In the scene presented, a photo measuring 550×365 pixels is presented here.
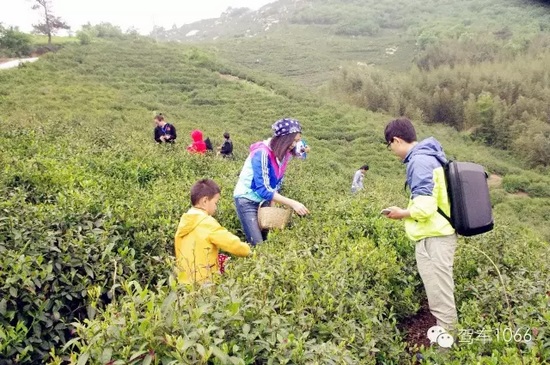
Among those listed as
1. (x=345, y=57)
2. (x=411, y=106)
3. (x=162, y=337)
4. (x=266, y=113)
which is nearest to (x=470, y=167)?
(x=162, y=337)

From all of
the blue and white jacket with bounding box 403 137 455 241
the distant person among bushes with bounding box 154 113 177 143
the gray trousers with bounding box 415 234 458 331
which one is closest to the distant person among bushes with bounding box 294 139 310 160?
the blue and white jacket with bounding box 403 137 455 241

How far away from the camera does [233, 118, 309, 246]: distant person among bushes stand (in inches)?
147

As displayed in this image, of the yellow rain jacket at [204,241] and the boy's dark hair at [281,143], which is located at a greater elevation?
the boy's dark hair at [281,143]

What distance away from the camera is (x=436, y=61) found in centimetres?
4378

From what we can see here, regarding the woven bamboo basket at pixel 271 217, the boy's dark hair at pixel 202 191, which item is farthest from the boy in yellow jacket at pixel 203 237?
the woven bamboo basket at pixel 271 217

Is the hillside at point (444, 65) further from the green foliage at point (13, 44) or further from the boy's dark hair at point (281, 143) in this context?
the green foliage at point (13, 44)

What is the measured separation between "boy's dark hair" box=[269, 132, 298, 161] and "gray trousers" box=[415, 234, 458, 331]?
138 cm

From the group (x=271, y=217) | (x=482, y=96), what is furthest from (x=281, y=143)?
(x=482, y=96)

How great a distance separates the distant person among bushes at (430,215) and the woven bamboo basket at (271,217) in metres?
1.02

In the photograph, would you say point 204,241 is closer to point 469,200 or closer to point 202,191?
point 202,191

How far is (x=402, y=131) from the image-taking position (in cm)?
295

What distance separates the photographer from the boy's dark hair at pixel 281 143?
3.78 meters

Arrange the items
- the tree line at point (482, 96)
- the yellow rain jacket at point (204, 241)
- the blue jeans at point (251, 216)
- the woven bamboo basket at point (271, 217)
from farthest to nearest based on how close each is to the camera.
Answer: the tree line at point (482, 96) → the blue jeans at point (251, 216) → the woven bamboo basket at point (271, 217) → the yellow rain jacket at point (204, 241)

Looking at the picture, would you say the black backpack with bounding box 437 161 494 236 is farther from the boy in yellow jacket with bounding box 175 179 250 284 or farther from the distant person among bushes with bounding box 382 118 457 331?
the boy in yellow jacket with bounding box 175 179 250 284
